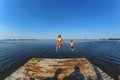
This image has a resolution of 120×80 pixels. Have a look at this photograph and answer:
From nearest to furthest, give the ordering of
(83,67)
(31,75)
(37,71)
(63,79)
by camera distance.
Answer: (63,79)
(31,75)
(37,71)
(83,67)

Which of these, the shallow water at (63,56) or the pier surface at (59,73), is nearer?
the pier surface at (59,73)

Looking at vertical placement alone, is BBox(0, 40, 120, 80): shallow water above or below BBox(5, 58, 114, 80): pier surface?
below

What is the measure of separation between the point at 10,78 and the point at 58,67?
6.58 m

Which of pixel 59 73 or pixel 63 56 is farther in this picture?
pixel 63 56

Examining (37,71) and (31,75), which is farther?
(37,71)

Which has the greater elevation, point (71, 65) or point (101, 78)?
point (71, 65)

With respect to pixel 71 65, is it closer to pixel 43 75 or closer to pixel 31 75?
pixel 43 75

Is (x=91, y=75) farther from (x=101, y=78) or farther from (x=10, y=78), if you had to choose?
(x=10, y=78)

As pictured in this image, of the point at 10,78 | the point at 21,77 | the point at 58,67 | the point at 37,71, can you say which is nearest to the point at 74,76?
the point at 58,67

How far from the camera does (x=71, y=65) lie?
15.4 m

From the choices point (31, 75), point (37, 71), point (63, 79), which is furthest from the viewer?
point (37, 71)

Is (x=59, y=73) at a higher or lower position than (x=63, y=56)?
higher

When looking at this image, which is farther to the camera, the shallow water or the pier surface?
the shallow water

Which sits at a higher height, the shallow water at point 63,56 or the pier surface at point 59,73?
the pier surface at point 59,73
